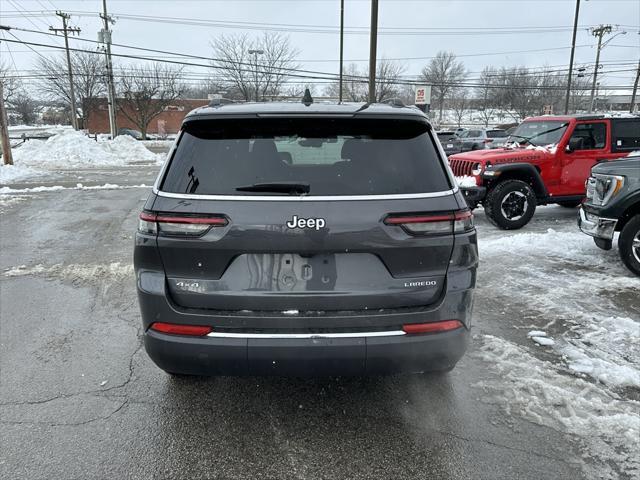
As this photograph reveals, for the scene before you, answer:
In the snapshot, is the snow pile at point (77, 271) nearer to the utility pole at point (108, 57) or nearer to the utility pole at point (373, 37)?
the utility pole at point (373, 37)

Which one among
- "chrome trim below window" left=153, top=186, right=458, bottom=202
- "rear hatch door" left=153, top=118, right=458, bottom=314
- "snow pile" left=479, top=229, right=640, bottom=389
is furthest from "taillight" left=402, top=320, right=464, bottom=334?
"snow pile" left=479, top=229, right=640, bottom=389

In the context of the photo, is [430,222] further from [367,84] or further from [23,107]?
[23,107]

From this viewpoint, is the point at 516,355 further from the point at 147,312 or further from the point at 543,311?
the point at 147,312

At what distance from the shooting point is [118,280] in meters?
5.62

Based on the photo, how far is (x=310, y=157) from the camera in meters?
2.58

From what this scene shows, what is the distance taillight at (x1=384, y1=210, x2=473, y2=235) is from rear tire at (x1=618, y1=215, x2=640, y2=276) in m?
4.23

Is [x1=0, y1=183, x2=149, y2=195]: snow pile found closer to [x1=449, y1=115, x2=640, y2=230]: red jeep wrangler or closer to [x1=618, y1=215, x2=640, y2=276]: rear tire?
[x1=449, y1=115, x2=640, y2=230]: red jeep wrangler

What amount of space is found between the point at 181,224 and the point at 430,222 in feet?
4.27

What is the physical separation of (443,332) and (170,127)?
6745 cm

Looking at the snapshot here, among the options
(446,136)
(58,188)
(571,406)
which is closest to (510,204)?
(571,406)

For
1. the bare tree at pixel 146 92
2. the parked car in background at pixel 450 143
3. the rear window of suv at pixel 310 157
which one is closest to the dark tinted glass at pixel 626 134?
the rear window of suv at pixel 310 157

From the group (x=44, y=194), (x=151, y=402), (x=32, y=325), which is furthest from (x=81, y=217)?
(x=151, y=402)

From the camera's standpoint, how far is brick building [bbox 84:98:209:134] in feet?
181

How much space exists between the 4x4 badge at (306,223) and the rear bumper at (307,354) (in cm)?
59
